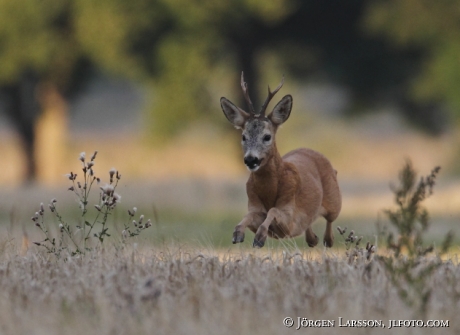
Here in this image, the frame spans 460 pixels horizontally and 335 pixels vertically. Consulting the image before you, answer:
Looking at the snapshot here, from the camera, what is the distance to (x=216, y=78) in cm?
2953

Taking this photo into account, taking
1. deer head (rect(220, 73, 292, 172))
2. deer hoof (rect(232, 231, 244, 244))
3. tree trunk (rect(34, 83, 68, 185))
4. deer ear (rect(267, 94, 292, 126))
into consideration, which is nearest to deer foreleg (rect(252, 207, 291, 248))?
deer hoof (rect(232, 231, 244, 244))

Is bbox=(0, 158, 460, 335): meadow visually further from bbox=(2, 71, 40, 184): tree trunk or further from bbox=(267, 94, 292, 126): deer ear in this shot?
bbox=(2, 71, 40, 184): tree trunk

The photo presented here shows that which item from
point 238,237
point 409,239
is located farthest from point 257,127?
point 409,239

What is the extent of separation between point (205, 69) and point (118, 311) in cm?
2159

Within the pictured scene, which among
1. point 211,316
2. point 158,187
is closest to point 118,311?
point 211,316

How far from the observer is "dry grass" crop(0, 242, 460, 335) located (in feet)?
19.4

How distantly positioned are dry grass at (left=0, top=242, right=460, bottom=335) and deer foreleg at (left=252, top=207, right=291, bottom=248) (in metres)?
0.24

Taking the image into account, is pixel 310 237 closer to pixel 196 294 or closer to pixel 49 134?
pixel 196 294

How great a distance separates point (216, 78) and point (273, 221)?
68.4ft

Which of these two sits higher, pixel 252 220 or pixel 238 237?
pixel 252 220

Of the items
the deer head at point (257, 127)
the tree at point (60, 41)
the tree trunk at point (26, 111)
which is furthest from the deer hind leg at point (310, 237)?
the tree trunk at point (26, 111)

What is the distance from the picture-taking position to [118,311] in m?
6.35

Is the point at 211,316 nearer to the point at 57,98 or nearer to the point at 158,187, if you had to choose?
the point at 158,187

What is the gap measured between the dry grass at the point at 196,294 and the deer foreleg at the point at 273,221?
24 centimetres
